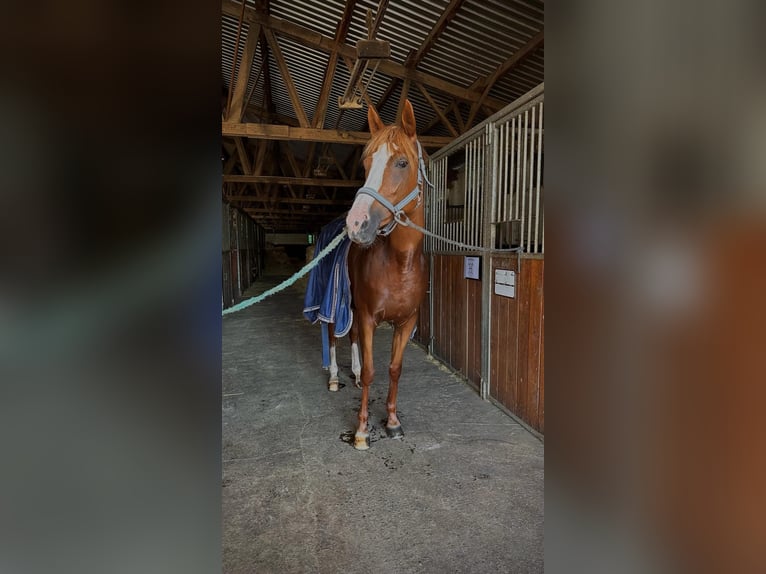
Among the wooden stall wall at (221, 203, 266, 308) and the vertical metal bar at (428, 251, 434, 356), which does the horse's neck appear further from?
the wooden stall wall at (221, 203, 266, 308)

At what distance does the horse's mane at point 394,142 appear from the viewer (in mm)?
1852

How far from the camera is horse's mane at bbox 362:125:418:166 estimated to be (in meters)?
1.85

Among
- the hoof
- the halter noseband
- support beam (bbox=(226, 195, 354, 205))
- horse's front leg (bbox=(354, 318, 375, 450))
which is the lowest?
the hoof

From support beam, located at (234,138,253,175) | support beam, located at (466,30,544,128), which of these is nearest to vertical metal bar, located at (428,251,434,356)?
support beam, located at (466,30,544,128)

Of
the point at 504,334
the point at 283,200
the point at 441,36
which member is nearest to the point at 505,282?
the point at 504,334

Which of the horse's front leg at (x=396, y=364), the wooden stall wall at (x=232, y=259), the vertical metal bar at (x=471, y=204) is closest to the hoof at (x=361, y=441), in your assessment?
the horse's front leg at (x=396, y=364)

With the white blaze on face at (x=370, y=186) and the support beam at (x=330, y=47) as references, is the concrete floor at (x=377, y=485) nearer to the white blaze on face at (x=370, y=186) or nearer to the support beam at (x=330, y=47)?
the white blaze on face at (x=370, y=186)

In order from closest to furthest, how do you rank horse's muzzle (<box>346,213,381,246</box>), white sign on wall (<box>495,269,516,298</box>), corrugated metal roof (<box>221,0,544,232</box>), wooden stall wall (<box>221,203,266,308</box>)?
horse's muzzle (<box>346,213,381,246</box>) → white sign on wall (<box>495,269,516,298</box>) → corrugated metal roof (<box>221,0,544,232</box>) → wooden stall wall (<box>221,203,266,308</box>)

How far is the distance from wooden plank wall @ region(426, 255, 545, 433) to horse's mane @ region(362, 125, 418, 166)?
2.78 feet

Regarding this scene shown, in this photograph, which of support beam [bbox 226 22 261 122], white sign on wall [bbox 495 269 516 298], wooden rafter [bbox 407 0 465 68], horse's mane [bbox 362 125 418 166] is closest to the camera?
horse's mane [bbox 362 125 418 166]

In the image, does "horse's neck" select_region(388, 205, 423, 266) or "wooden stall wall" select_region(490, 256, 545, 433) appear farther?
"wooden stall wall" select_region(490, 256, 545, 433)
